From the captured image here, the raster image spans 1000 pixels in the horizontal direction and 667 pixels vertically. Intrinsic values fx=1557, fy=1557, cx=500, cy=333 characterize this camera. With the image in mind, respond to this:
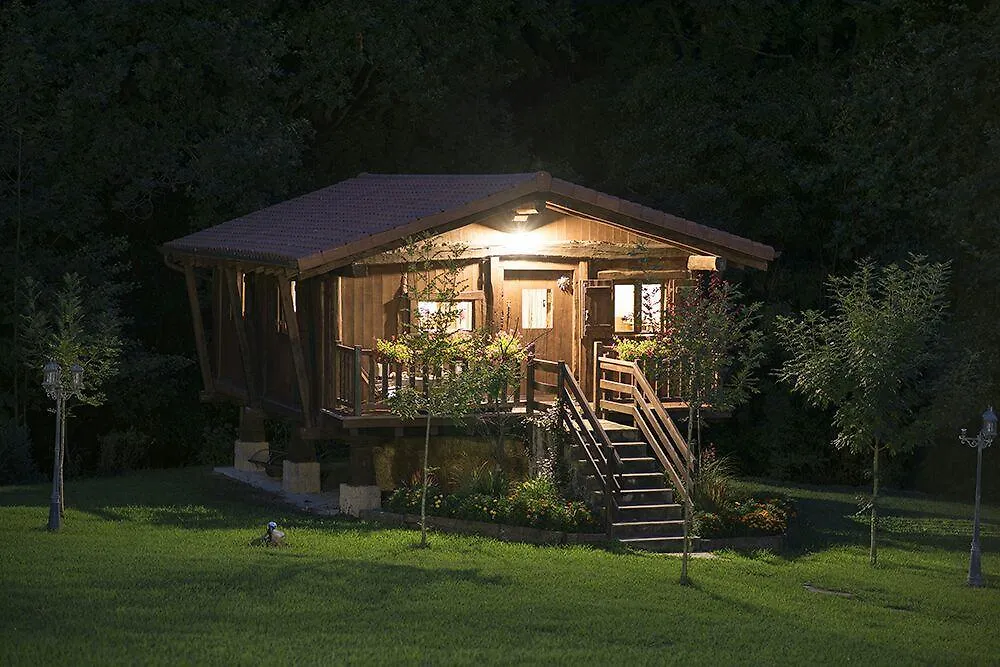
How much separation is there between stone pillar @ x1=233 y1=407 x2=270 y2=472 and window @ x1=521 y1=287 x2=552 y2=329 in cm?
653

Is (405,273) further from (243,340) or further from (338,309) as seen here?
(243,340)

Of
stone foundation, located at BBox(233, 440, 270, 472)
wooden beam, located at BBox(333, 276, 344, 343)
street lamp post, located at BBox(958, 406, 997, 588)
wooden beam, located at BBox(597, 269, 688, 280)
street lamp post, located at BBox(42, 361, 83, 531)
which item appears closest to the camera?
street lamp post, located at BBox(958, 406, 997, 588)

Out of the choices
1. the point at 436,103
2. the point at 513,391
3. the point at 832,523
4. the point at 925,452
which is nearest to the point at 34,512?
the point at 513,391

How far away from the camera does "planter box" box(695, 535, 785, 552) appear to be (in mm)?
22141

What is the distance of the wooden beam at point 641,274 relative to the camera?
26094 mm

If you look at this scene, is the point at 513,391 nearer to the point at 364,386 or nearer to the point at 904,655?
the point at 364,386

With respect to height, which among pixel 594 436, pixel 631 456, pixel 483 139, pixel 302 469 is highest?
pixel 483 139

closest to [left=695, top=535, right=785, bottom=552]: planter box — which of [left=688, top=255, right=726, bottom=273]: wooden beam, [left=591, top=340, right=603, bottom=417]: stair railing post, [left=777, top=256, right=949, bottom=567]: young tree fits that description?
[left=777, top=256, right=949, bottom=567]: young tree

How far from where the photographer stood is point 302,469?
26.9m

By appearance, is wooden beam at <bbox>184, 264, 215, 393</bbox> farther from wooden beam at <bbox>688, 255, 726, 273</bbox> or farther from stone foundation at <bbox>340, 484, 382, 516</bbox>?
wooden beam at <bbox>688, 255, 726, 273</bbox>

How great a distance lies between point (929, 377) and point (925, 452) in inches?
145

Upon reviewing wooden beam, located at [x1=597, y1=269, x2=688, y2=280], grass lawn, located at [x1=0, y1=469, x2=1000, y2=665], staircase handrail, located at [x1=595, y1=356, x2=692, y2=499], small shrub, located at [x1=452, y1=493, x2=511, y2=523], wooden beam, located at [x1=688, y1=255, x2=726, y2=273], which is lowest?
grass lawn, located at [x1=0, y1=469, x2=1000, y2=665]

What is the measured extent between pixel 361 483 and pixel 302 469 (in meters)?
3.07

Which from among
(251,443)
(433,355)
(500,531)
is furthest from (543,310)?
(251,443)
